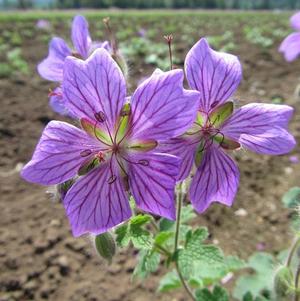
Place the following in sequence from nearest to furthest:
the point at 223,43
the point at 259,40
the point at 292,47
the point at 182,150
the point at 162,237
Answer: the point at 182,150, the point at 162,237, the point at 292,47, the point at 259,40, the point at 223,43

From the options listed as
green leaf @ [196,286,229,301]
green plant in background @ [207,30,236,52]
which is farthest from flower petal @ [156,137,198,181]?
green plant in background @ [207,30,236,52]

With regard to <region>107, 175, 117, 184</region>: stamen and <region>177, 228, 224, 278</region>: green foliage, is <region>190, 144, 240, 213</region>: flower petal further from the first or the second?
<region>177, 228, 224, 278</region>: green foliage

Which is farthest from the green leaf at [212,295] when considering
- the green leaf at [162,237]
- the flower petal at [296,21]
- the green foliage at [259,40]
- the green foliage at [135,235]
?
the green foliage at [259,40]

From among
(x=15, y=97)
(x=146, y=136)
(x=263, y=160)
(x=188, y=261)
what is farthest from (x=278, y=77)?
(x=146, y=136)

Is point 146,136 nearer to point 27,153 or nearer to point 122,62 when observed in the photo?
point 122,62

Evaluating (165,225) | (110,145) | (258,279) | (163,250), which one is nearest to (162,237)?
(163,250)

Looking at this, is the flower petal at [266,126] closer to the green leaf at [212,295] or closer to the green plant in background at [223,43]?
the green leaf at [212,295]

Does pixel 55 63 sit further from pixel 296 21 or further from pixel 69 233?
pixel 69 233
